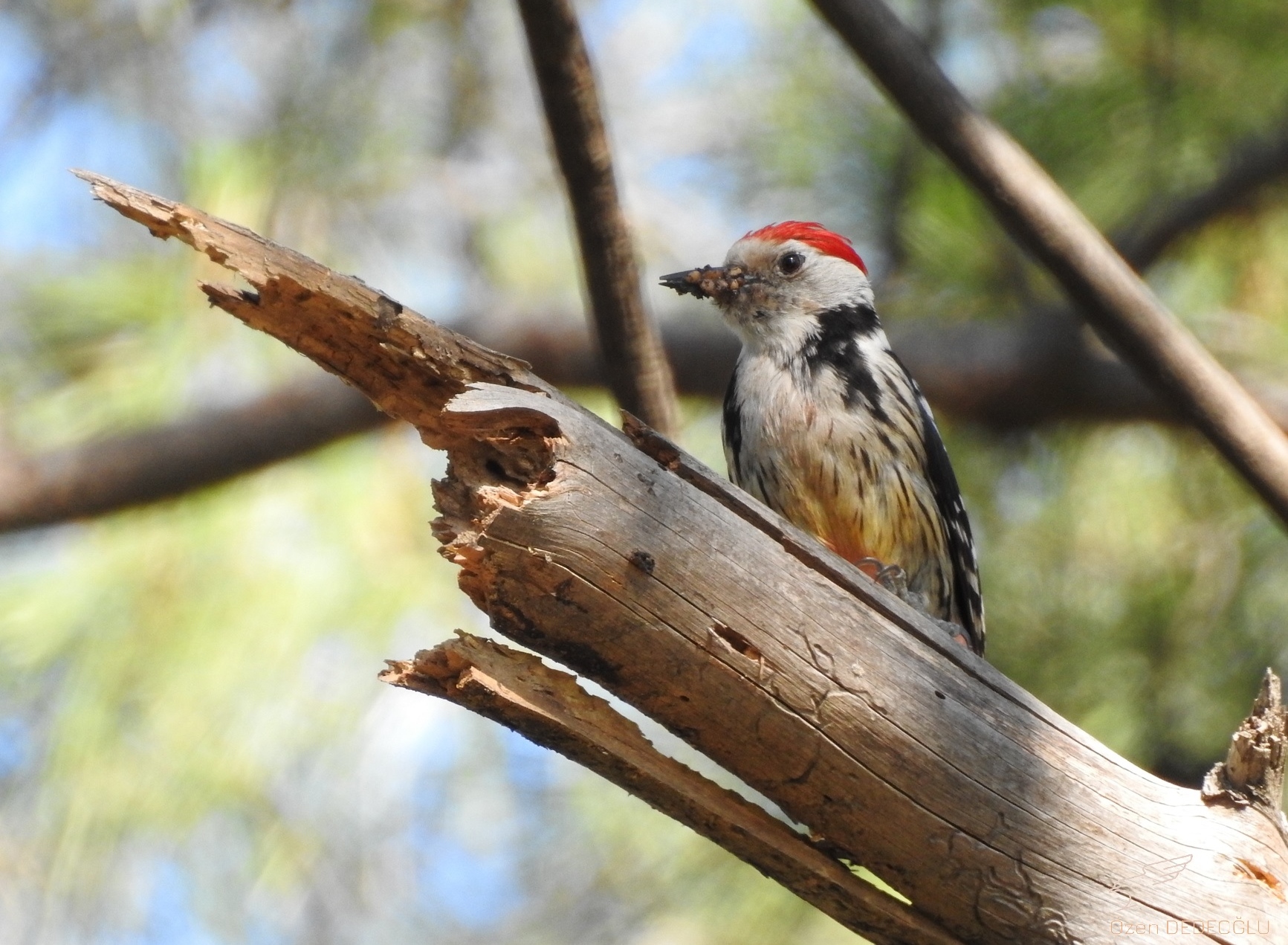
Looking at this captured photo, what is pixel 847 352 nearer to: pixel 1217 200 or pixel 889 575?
pixel 889 575

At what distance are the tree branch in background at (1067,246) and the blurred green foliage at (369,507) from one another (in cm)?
157

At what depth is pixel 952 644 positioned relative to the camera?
2248 mm

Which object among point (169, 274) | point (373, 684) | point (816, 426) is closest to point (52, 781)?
point (373, 684)

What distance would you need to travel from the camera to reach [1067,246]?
293 centimetres

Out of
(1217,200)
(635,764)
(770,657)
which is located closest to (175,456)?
(635,764)

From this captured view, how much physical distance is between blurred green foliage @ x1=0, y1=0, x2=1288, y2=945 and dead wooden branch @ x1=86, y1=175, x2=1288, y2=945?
92.4 inches

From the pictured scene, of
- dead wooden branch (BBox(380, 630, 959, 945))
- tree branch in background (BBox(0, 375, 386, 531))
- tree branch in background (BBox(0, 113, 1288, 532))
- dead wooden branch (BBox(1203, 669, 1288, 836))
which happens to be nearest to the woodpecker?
tree branch in background (BBox(0, 113, 1288, 532))

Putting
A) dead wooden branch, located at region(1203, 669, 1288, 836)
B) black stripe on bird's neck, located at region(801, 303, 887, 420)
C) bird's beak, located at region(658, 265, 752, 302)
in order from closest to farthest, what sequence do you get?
dead wooden branch, located at region(1203, 669, 1288, 836) < black stripe on bird's neck, located at region(801, 303, 887, 420) < bird's beak, located at region(658, 265, 752, 302)

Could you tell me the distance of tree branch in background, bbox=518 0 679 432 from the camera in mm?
2742

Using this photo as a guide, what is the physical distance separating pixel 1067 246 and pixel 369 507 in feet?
10.0

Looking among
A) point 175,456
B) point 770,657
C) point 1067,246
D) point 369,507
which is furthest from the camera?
point 369,507

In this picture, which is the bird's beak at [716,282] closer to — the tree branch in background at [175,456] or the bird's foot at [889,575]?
the bird's foot at [889,575]

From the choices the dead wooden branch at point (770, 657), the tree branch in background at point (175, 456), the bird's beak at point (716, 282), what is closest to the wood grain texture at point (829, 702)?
the dead wooden branch at point (770, 657)

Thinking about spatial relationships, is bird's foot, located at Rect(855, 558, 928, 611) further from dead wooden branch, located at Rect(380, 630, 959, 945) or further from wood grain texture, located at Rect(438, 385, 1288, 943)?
dead wooden branch, located at Rect(380, 630, 959, 945)
